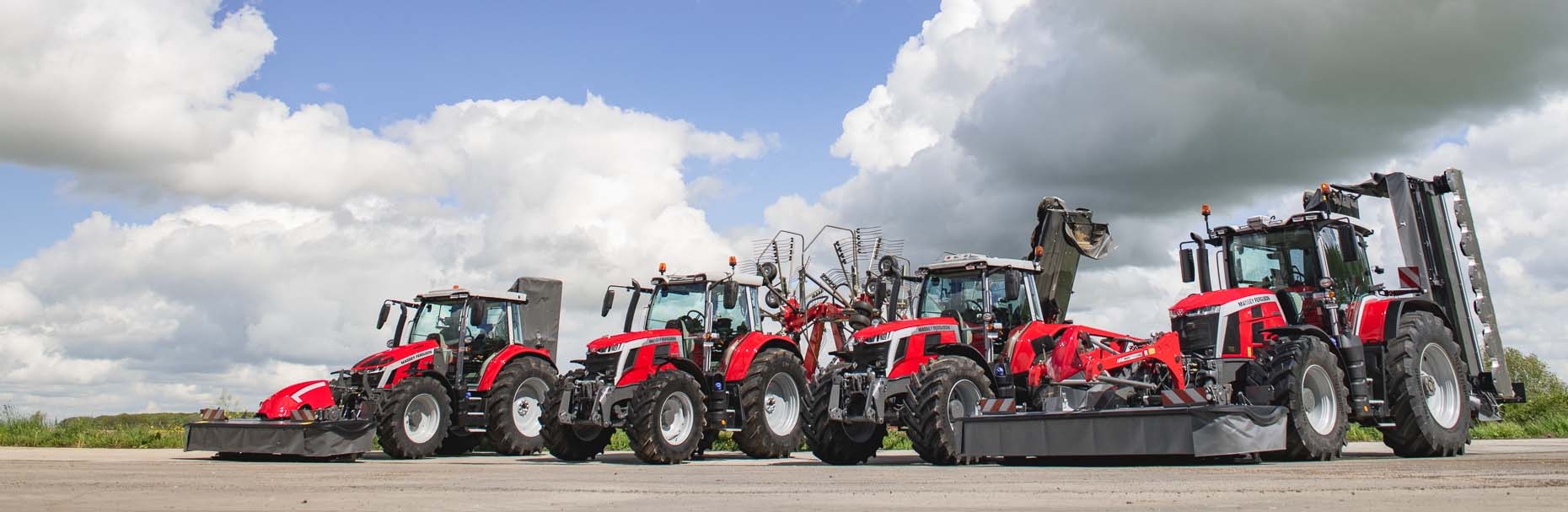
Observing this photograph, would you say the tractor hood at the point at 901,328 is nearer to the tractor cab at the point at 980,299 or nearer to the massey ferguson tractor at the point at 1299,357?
the tractor cab at the point at 980,299

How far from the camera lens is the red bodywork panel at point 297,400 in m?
15.0

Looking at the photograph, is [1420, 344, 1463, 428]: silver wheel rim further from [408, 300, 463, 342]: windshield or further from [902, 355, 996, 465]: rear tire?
[408, 300, 463, 342]: windshield

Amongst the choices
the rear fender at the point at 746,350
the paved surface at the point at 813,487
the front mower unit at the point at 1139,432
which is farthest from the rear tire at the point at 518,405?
A: the front mower unit at the point at 1139,432

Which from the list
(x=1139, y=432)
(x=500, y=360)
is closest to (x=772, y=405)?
(x=500, y=360)

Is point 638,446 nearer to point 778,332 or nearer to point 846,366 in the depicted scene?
point 846,366

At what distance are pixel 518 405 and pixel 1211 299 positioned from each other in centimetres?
953

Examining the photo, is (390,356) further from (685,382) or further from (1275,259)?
(1275,259)

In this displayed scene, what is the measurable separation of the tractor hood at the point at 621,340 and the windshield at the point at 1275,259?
23.2ft

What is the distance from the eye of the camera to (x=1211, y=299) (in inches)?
A: 475

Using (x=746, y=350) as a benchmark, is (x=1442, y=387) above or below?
below

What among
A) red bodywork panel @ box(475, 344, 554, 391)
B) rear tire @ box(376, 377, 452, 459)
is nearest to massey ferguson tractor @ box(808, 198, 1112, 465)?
red bodywork panel @ box(475, 344, 554, 391)

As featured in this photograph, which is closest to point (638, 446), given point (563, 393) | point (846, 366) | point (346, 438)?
point (563, 393)

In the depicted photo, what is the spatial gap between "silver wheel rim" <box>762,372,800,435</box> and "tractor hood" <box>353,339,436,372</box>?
5.12m

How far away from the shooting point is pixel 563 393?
14.5m
